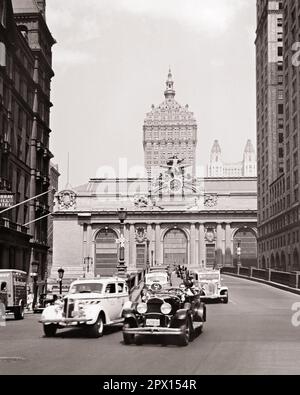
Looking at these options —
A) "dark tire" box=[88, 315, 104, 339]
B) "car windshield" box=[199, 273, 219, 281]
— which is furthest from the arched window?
"dark tire" box=[88, 315, 104, 339]

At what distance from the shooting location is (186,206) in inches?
4747

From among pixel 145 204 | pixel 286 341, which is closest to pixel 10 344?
pixel 286 341

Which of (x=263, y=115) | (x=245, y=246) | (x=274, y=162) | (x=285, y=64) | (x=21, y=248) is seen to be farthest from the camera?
(x=245, y=246)

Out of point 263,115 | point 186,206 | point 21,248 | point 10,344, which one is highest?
point 263,115

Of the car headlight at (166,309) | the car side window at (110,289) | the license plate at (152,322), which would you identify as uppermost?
the car side window at (110,289)

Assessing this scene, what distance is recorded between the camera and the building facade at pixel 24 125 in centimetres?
5041

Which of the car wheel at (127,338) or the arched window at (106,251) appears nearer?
the car wheel at (127,338)

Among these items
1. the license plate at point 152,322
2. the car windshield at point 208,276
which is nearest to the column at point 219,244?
the car windshield at point 208,276

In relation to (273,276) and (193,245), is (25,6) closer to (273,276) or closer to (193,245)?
(273,276)

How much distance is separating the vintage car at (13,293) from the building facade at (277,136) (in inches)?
2014

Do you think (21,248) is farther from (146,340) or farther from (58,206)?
(58,206)

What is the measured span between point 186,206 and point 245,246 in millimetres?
14032

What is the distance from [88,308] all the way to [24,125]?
41.1 metres

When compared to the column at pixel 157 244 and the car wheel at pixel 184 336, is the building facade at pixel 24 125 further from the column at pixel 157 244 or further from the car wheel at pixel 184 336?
the column at pixel 157 244
